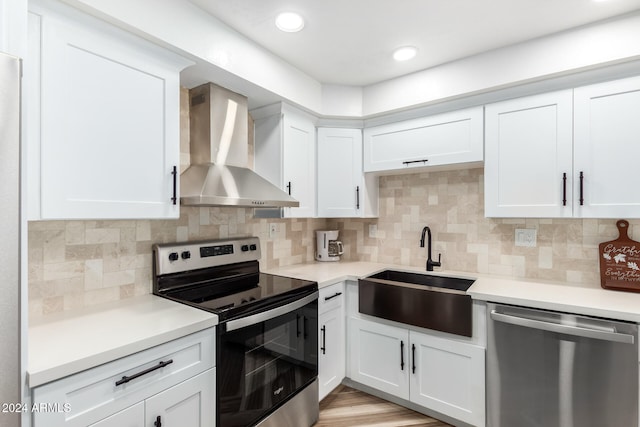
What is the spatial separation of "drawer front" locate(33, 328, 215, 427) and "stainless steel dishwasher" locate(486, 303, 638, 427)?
61.2 inches

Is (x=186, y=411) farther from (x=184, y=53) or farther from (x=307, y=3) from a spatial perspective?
(x=307, y=3)

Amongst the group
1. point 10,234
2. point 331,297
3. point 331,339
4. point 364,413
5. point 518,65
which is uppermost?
point 518,65

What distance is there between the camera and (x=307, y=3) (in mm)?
1548

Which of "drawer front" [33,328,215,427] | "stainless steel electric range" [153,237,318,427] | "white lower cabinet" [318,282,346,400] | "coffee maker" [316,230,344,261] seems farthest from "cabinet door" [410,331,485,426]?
"drawer front" [33,328,215,427]

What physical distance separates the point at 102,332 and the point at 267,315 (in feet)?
2.29

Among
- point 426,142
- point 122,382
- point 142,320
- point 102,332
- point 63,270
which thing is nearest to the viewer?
point 122,382

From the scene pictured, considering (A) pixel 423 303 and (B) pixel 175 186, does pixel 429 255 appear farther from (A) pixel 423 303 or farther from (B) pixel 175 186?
(B) pixel 175 186

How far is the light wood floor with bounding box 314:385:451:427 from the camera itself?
78.4 inches

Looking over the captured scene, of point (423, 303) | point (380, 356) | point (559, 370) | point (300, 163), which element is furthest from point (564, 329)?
point (300, 163)

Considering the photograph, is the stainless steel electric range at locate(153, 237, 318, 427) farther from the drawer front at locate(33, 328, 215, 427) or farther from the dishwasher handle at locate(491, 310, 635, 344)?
the dishwasher handle at locate(491, 310, 635, 344)

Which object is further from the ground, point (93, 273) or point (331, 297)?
point (93, 273)

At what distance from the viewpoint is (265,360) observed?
1614 millimetres

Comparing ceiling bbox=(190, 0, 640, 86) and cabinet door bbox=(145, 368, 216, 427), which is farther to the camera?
ceiling bbox=(190, 0, 640, 86)

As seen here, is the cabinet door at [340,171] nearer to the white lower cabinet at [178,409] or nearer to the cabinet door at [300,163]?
the cabinet door at [300,163]
